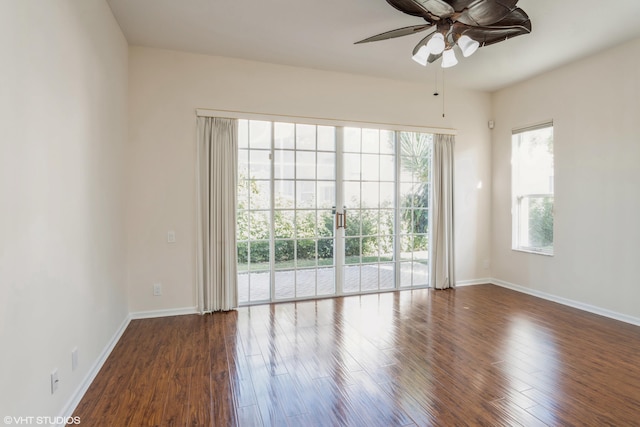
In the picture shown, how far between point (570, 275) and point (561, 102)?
2.21 meters

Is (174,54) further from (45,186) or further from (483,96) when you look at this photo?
(483,96)

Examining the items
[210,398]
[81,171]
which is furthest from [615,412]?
[81,171]

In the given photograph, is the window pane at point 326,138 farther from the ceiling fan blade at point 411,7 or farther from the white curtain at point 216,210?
the ceiling fan blade at point 411,7

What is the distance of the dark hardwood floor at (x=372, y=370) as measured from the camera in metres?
2.05

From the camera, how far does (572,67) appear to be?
13.6 ft

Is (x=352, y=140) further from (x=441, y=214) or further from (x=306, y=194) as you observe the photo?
(x=441, y=214)

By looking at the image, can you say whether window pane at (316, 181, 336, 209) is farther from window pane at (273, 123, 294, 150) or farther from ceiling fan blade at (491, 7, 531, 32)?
ceiling fan blade at (491, 7, 531, 32)

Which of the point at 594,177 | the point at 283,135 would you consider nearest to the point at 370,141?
the point at 283,135

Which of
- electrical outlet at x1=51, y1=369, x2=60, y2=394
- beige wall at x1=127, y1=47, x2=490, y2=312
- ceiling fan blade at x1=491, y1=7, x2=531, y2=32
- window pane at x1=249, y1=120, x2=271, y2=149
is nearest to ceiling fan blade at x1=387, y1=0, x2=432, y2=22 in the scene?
ceiling fan blade at x1=491, y1=7, x2=531, y2=32

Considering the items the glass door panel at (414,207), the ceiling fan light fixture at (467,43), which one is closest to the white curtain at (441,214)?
the glass door panel at (414,207)

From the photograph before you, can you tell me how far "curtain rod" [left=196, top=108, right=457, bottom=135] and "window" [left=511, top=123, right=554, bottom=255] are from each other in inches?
39.9

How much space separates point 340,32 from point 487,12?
1435 mm

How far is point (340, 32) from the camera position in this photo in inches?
134

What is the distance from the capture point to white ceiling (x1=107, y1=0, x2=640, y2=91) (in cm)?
296
